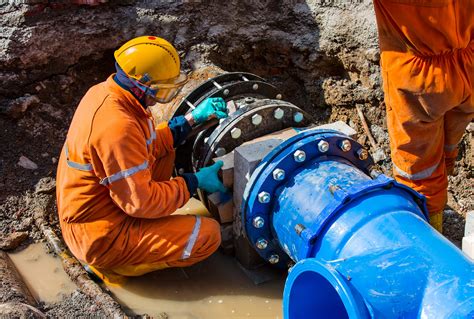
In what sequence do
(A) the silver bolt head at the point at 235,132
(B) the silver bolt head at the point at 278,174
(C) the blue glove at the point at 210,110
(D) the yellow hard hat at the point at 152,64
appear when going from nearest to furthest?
1. (B) the silver bolt head at the point at 278,174
2. (D) the yellow hard hat at the point at 152,64
3. (A) the silver bolt head at the point at 235,132
4. (C) the blue glove at the point at 210,110

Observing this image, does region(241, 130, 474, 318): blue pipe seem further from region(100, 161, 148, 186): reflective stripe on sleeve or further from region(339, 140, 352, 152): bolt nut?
region(100, 161, 148, 186): reflective stripe on sleeve

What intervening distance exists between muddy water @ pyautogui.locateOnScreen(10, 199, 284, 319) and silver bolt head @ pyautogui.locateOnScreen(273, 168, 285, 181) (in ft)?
2.60

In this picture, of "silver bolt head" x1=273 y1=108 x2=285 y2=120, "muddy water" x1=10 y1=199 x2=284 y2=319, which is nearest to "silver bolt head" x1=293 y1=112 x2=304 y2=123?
"silver bolt head" x1=273 y1=108 x2=285 y2=120

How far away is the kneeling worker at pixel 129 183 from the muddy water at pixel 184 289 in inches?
6.2

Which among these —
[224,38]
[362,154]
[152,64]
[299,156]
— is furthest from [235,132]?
[224,38]

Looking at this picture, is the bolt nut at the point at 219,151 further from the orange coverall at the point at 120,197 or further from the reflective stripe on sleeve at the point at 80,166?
A: the reflective stripe on sleeve at the point at 80,166

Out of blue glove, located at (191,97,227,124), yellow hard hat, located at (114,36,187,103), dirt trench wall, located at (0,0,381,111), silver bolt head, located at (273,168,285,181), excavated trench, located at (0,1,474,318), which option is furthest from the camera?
dirt trench wall, located at (0,0,381,111)

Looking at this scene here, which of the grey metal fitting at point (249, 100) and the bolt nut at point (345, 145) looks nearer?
the bolt nut at point (345, 145)

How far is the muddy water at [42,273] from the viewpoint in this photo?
3342 millimetres

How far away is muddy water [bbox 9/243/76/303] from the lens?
3342mm

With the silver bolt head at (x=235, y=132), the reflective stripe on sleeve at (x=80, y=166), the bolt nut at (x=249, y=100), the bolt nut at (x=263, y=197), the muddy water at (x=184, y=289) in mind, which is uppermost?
the bolt nut at (x=249, y=100)

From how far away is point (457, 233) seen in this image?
3803 mm

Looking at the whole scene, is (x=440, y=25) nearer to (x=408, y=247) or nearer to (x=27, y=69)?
(x=408, y=247)

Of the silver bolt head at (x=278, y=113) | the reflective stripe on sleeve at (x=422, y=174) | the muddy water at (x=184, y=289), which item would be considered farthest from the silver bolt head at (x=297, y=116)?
the muddy water at (x=184, y=289)
